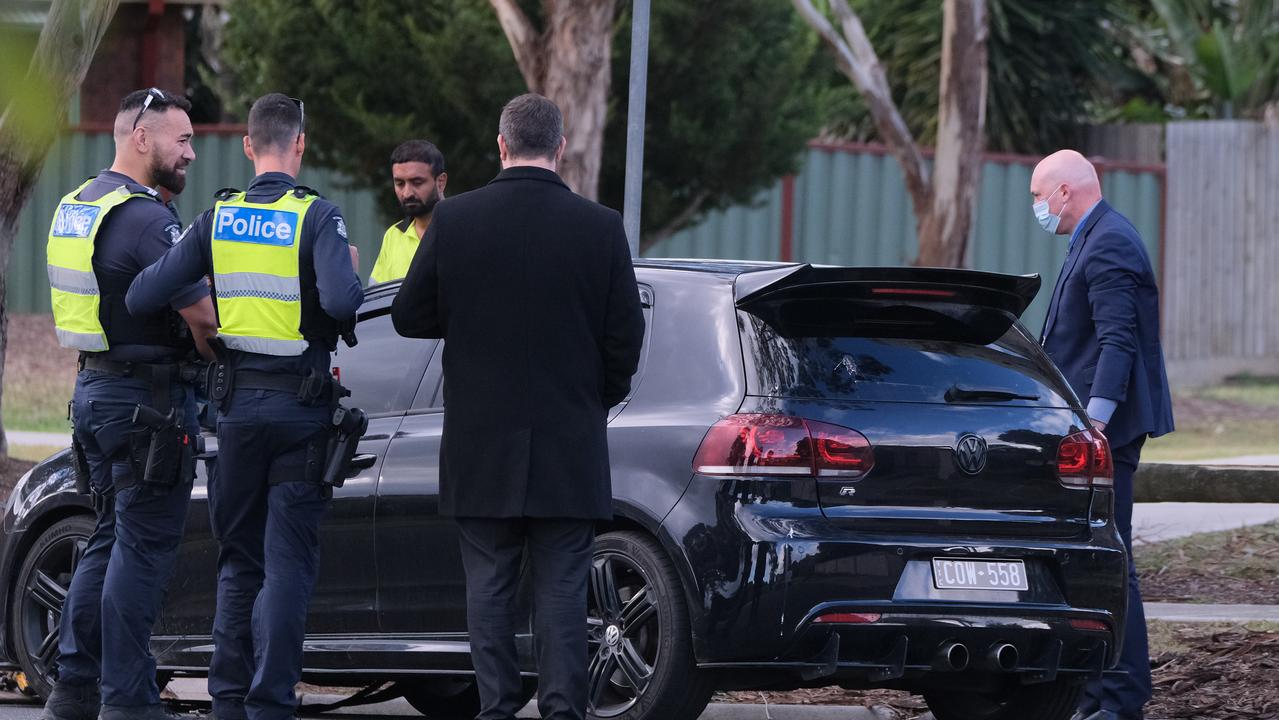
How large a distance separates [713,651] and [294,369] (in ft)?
4.68

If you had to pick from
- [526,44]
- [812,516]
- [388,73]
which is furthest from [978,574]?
[388,73]

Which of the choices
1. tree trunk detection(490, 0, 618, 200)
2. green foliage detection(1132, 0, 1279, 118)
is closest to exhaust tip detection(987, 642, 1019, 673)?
tree trunk detection(490, 0, 618, 200)

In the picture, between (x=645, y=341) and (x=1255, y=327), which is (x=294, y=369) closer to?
(x=645, y=341)

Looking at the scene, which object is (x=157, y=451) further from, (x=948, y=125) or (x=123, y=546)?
(x=948, y=125)

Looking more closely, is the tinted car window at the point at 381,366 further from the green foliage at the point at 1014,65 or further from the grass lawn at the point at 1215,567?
the green foliage at the point at 1014,65

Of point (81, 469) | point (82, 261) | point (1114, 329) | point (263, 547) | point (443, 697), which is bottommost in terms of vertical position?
point (443, 697)

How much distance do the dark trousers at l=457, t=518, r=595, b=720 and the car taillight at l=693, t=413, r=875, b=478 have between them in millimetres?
539

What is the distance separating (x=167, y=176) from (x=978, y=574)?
279cm

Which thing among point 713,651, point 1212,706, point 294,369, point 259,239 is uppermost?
point 259,239

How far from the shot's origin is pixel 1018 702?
6.16 m

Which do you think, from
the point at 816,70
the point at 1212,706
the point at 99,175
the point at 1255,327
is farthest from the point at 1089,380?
the point at 1255,327

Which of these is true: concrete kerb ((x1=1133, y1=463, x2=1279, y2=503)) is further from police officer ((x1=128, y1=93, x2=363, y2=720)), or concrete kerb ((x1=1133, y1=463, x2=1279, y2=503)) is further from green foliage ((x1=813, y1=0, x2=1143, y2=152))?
green foliage ((x1=813, y1=0, x2=1143, y2=152))

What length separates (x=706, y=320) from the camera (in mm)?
5633

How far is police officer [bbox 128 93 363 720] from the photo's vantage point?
540 centimetres
